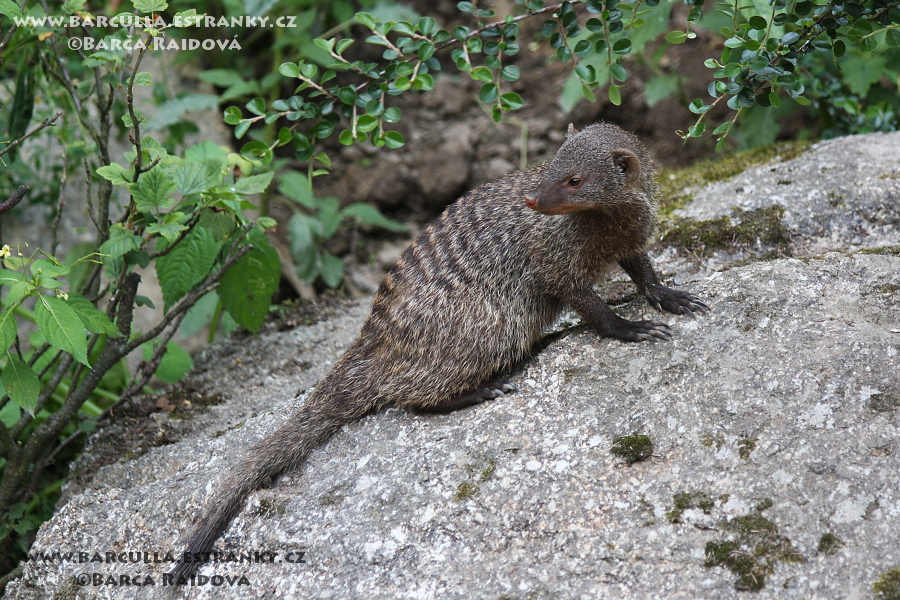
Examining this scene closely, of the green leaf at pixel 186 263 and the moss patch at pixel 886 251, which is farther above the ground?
the green leaf at pixel 186 263

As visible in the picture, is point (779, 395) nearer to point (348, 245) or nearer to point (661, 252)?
point (661, 252)

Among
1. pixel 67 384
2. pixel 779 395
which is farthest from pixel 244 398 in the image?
pixel 779 395

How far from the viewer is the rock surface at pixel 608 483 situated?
7.13 ft

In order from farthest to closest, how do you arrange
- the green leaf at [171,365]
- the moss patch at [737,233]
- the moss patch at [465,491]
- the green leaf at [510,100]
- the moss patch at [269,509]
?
the green leaf at [171,365] < the moss patch at [737,233] < the green leaf at [510,100] < the moss patch at [269,509] < the moss patch at [465,491]

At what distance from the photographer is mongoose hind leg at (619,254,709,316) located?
2949 millimetres

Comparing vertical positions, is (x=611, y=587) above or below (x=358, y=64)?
below

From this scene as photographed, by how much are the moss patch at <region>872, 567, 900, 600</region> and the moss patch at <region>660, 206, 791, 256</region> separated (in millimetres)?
1858

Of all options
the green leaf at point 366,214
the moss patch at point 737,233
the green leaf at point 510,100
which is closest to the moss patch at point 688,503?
the moss patch at point 737,233

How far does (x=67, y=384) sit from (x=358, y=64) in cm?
229

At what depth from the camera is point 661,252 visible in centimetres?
373

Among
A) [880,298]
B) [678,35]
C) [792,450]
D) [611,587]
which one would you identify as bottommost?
[611,587]

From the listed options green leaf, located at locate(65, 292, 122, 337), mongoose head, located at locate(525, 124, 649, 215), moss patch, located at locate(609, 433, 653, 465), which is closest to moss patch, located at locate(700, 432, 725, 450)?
moss patch, located at locate(609, 433, 653, 465)

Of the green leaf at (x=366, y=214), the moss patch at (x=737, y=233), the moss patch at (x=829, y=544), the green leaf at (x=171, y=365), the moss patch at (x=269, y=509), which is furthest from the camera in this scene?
the green leaf at (x=366, y=214)

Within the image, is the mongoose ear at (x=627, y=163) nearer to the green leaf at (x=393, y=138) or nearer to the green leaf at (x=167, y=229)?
the green leaf at (x=393, y=138)
